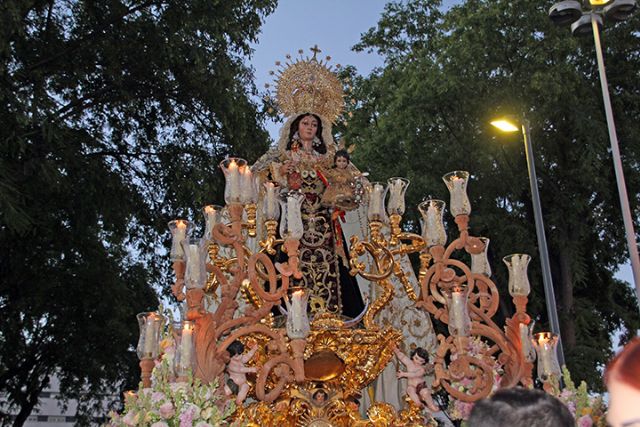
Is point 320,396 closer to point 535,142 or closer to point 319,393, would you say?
point 319,393

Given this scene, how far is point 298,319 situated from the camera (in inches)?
252

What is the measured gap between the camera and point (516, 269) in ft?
23.7

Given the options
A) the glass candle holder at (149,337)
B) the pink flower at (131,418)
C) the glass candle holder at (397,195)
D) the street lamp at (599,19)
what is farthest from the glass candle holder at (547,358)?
the street lamp at (599,19)

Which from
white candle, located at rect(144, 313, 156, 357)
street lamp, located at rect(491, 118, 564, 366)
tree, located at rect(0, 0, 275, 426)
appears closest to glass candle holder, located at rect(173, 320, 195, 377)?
white candle, located at rect(144, 313, 156, 357)

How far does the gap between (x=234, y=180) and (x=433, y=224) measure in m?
1.95

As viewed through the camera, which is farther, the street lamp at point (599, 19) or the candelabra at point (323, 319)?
the street lamp at point (599, 19)

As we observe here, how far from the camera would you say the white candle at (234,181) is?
22.5 feet

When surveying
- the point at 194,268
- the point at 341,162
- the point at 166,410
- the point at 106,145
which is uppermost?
the point at 106,145

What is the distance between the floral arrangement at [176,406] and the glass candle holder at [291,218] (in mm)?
1447

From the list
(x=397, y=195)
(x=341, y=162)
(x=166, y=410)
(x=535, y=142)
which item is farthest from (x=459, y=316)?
(x=535, y=142)

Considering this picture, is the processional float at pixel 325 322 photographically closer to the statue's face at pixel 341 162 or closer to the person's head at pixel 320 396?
the person's head at pixel 320 396

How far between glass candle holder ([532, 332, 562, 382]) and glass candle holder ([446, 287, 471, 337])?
0.90 metres

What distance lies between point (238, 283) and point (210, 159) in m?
8.42

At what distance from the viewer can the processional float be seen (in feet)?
21.3
